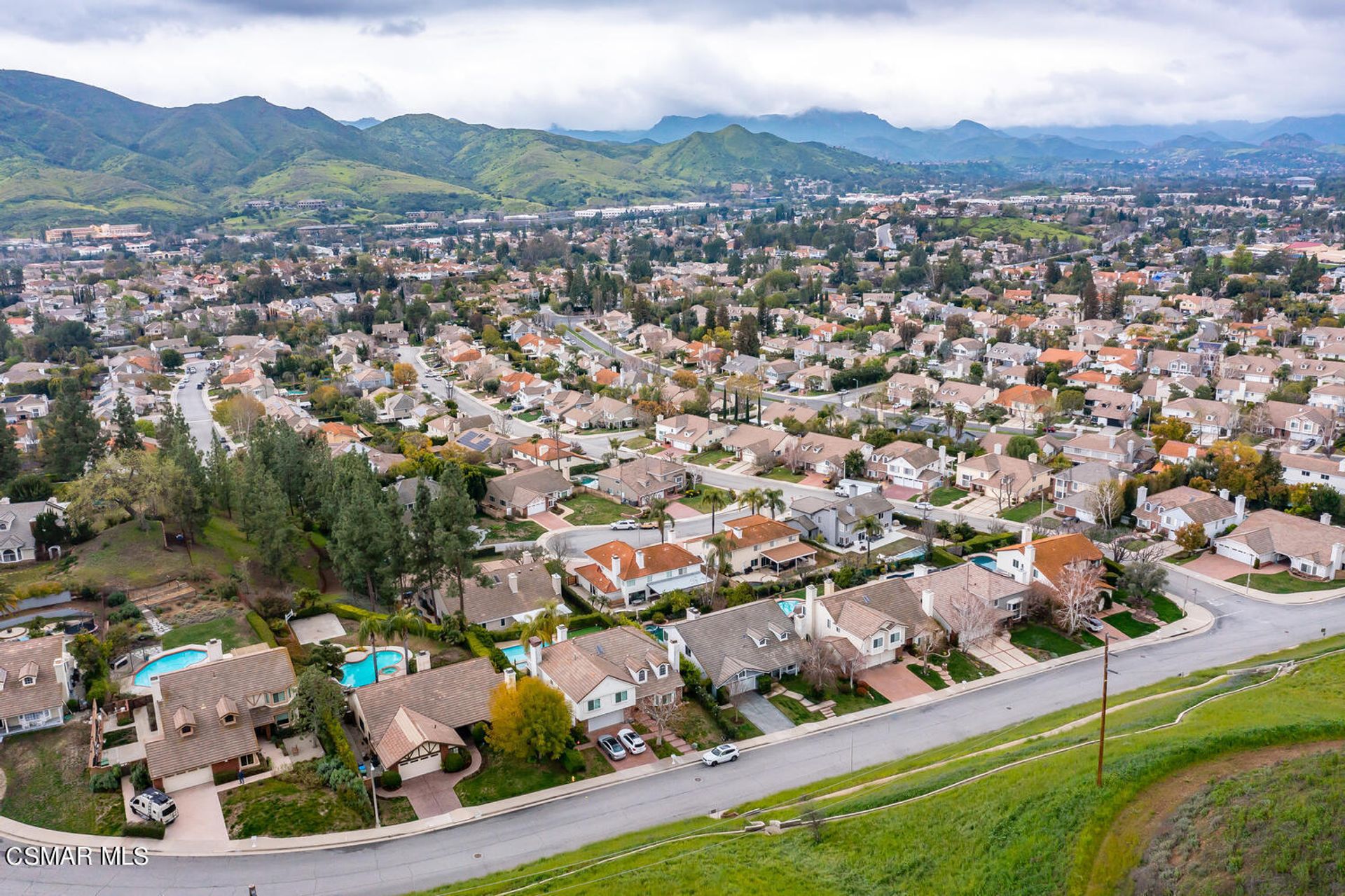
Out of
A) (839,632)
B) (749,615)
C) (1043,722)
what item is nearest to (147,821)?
(749,615)

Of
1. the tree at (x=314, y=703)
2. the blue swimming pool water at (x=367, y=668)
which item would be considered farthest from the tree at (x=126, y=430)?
the tree at (x=314, y=703)

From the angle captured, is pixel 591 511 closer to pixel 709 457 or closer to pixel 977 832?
pixel 709 457

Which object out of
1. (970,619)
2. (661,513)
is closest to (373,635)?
(661,513)

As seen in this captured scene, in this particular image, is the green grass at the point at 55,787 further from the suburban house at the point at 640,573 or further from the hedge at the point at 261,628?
the suburban house at the point at 640,573

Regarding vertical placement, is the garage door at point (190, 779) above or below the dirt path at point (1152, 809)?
below


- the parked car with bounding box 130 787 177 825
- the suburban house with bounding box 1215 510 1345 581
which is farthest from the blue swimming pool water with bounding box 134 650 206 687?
the suburban house with bounding box 1215 510 1345 581

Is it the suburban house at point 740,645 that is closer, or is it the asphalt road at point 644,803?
the asphalt road at point 644,803

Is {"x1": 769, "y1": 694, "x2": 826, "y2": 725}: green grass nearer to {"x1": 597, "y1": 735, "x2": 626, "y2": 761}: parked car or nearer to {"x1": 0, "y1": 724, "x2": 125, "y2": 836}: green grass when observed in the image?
{"x1": 597, "y1": 735, "x2": 626, "y2": 761}: parked car

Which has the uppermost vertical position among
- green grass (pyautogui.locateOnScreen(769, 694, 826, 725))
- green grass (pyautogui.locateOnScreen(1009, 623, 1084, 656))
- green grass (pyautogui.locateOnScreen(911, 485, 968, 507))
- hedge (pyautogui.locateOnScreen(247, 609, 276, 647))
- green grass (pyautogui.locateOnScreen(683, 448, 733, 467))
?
hedge (pyautogui.locateOnScreen(247, 609, 276, 647))
